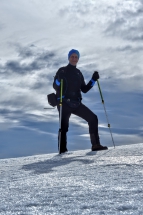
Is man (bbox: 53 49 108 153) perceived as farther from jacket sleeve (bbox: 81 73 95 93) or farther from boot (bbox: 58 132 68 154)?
jacket sleeve (bbox: 81 73 95 93)

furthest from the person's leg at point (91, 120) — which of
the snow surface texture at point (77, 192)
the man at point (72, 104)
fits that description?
the snow surface texture at point (77, 192)

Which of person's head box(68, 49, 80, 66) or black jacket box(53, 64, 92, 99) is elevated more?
person's head box(68, 49, 80, 66)

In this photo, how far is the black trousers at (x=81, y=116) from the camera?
752 centimetres

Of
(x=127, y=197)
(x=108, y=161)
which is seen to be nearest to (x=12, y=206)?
(x=127, y=197)

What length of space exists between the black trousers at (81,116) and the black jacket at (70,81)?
280 mm

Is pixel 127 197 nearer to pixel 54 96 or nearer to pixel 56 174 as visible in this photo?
pixel 56 174

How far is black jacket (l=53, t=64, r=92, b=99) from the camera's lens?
7602 millimetres

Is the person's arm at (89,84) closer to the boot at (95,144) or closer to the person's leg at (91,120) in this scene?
the person's leg at (91,120)

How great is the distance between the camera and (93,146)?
7.50 meters

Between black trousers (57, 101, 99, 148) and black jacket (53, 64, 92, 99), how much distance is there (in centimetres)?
28

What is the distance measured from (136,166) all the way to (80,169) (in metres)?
0.75

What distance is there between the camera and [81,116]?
7676mm

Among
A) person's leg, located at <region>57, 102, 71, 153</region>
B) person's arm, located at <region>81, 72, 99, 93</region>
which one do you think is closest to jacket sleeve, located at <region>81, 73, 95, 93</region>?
person's arm, located at <region>81, 72, 99, 93</region>

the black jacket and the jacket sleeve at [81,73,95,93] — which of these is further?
the jacket sleeve at [81,73,95,93]
